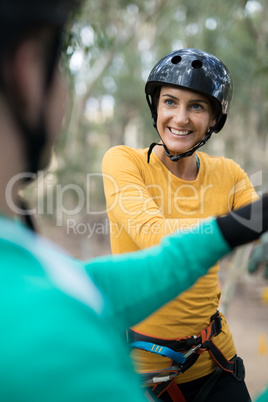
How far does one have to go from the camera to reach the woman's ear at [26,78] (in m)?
0.66

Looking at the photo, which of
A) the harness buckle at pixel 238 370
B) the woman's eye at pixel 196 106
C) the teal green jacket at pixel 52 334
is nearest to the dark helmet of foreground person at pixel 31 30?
the teal green jacket at pixel 52 334

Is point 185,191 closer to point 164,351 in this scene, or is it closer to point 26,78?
point 164,351

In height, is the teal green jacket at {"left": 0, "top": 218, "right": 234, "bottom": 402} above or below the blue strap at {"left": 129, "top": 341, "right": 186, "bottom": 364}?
above

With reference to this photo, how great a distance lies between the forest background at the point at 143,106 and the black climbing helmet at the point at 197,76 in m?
5.90

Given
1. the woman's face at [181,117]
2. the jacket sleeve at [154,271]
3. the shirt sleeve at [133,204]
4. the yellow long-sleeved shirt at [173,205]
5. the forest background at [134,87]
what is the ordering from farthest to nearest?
the forest background at [134,87]
the woman's face at [181,117]
the yellow long-sleeved shirt at [173,205]
the shirt sleeve at [133,204]
the jacket sleeve at [154,271]

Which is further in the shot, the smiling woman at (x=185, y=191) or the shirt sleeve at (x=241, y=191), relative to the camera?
the shirt sleeve at (x=241, y=191)

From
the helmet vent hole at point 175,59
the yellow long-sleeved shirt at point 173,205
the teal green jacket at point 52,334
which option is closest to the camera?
the teal green jacket at point 52,334

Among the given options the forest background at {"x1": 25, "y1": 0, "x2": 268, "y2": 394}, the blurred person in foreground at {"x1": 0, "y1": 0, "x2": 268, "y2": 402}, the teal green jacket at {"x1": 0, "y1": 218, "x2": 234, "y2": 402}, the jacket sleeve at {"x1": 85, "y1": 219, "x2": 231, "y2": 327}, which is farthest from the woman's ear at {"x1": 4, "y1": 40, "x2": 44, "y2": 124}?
the forest background at {"x1": 25, "y1": 0, "x2": 268, "y2": 394}

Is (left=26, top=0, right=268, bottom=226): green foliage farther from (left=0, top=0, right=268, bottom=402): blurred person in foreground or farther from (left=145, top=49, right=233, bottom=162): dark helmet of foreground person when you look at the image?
(left=0, top=0, right=268, bottom=402): blurred person in foreground

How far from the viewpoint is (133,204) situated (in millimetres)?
A: 1915

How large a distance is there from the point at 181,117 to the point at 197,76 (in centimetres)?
23

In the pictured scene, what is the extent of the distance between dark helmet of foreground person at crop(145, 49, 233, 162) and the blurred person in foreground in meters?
1.64

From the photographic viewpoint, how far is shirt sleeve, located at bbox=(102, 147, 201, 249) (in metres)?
1.80

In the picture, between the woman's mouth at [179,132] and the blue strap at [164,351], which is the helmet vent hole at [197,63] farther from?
the blue strap at [164,351]
